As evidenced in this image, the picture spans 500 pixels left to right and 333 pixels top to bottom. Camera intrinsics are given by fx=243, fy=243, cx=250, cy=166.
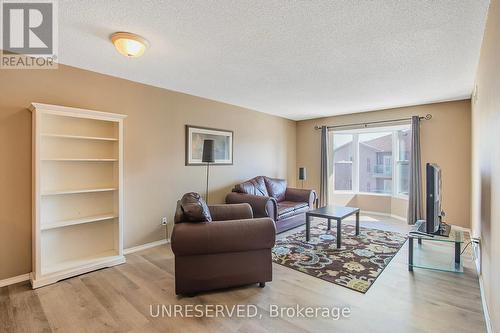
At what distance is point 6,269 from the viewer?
250 cm

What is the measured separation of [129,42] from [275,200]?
9.69ft

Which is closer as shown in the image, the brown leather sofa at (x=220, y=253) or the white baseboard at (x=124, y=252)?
the brown leather sofa at (x=220, y=253)

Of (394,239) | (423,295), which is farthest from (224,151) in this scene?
(423,295)

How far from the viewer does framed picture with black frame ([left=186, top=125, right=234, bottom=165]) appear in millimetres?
4109

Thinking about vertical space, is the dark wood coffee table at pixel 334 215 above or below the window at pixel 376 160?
below

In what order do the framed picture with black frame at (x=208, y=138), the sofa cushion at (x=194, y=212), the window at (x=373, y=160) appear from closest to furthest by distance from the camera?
1. the sofa cushion at (x=194, y=212)
2. the framed picture with black frame at (x=208, y=138)
3. the window at (x=373, y=160)

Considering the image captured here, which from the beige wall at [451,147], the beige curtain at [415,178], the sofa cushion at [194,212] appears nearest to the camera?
the sofa cushion at [194,212]

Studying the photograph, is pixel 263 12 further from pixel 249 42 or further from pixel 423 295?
pixel 423 295

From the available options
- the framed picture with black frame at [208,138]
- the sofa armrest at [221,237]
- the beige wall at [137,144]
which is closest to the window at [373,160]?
the beige wall at [137,144]

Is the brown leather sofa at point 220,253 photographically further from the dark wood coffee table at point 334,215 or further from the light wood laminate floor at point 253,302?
the dark wood coffee table at point 334,215

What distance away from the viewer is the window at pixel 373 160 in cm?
542

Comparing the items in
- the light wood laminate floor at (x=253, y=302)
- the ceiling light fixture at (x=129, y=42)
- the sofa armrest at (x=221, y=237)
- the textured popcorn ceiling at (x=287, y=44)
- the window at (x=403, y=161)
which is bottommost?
the light wood laminate floor at (x=253, y=302)

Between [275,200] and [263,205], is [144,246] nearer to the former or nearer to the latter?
[263,205]

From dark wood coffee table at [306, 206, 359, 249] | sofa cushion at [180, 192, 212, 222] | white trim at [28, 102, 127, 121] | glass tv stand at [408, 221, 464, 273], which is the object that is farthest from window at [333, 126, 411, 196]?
white trim at [28, 102, 127, 121]
